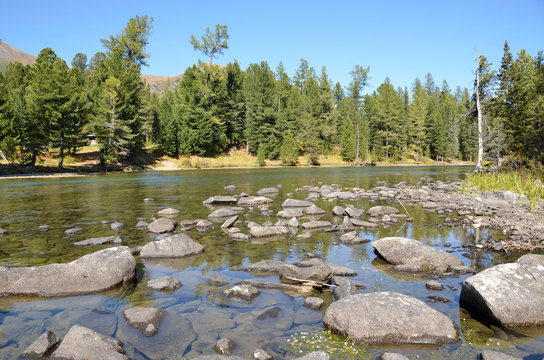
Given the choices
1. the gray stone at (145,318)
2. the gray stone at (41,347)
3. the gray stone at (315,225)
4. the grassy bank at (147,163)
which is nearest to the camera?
the gray stone at (41,347)

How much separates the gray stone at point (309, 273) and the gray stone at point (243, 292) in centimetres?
91

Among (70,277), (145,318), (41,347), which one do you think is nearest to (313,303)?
(145,318)

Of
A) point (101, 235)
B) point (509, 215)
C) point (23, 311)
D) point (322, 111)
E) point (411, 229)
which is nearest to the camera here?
point (23, 311)

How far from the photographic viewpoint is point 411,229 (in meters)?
12.2

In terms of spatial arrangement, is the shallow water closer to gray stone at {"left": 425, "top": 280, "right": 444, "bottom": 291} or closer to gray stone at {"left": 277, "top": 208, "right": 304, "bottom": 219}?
gray stone at {"left": 425, "top": 280, "right": 444, "bottom": 291}

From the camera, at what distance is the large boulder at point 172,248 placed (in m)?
9.04

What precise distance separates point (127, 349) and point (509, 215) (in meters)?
14.3

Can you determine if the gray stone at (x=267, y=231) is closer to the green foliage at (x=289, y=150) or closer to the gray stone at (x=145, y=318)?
the gray stone at (x=145, y=318)

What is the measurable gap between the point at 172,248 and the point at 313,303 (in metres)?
Answer: 4.57

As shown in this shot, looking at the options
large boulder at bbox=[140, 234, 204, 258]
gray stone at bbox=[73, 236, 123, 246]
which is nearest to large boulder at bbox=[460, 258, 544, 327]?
large boulder at bbox=[140, 234, 204, 258]

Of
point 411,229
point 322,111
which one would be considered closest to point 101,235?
point 411,229

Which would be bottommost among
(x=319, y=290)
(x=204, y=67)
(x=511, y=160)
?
(x=319, y=290)

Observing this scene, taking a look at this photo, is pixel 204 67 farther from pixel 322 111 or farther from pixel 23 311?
pixel 23 311

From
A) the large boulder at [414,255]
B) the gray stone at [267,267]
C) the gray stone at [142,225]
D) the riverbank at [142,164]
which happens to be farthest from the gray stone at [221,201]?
the riverbank at [142,164]
